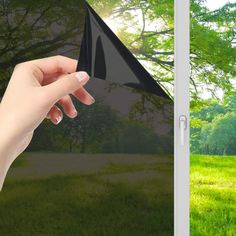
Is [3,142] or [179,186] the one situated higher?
[3,142]

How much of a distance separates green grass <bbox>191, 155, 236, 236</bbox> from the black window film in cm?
20

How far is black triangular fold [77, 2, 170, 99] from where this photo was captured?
2.17 metres

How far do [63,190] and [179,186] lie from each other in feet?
3.70

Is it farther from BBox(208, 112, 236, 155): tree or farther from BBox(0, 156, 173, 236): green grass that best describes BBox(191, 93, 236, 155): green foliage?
BBox(0, 156, 173, 236): green grass

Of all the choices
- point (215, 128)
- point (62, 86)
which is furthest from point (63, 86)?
point (215, 128)

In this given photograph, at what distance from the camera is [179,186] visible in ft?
6.54

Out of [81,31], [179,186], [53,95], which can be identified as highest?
[81,31]

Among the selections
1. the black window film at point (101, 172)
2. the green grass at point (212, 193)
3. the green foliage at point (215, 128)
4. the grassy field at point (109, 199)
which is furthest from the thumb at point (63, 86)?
the green grass at point (212, 193)

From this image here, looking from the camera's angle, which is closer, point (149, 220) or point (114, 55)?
point (114, 55)

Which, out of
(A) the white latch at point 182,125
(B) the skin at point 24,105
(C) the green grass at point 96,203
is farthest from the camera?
(C) the green grass at point 96,203

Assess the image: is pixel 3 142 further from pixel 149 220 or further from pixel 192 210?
pixel 192 210

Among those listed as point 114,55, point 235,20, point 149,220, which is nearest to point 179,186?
point 114,55

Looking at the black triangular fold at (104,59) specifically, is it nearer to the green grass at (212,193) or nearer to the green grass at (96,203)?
the green grass at (96,203)

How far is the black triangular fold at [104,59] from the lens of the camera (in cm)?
217
